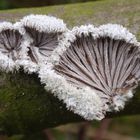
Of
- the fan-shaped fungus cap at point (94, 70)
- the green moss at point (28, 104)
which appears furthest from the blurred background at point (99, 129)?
the fan-shaped fungus cap at point (94, 70)

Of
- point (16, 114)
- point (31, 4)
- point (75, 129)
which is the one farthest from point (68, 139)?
point (16, 114)

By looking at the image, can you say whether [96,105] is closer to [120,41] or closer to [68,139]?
[120,41]

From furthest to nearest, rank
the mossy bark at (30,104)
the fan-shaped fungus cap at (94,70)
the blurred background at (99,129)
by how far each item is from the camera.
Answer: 1. the blurred background at (99,129)
2. the mossy bark at (30,104)
3. the fan-shaped fungus cap at (94,70)

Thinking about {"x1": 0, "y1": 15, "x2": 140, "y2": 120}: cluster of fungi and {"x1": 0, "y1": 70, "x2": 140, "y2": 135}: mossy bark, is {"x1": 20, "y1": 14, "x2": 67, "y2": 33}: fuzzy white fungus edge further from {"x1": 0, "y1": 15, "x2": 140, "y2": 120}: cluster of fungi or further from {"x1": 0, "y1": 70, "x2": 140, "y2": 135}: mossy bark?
{"x1": 0, "y1": 70, "x2": 140, "y2": 135}: mossy bark

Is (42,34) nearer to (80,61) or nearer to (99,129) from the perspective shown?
(80,61)

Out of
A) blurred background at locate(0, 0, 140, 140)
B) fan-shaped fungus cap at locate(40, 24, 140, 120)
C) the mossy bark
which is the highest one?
fan-shaped fungus cap at locate(40, 24, 140, 120)

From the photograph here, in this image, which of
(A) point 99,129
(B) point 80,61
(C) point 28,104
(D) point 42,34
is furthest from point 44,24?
(A) point 99,129

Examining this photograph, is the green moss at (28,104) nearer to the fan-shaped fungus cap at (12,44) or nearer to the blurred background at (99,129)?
the fan-shaped fungus cap at (12,44)

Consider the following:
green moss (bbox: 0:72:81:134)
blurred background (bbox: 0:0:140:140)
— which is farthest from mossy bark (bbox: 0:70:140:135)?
blurred background (bbox: 0:0:140:140)

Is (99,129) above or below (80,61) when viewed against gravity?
below
